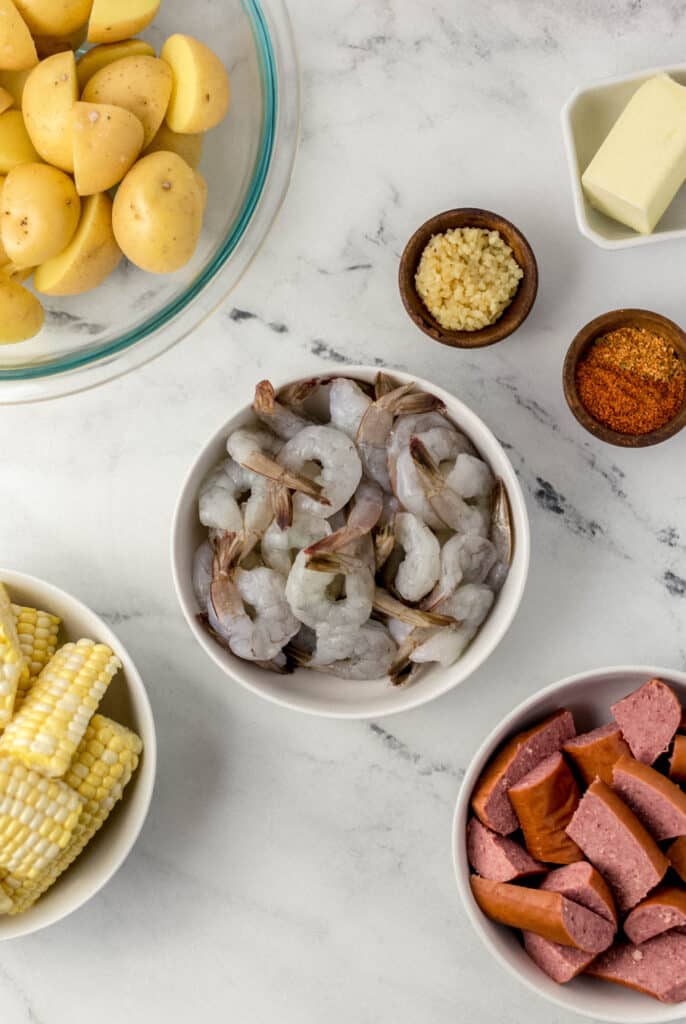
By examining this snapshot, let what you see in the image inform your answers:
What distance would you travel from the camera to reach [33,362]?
139cm

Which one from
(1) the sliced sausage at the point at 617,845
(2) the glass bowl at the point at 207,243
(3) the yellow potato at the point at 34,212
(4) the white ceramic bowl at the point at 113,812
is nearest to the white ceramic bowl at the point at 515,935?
(1) the sliced sausage at the point at 617,845

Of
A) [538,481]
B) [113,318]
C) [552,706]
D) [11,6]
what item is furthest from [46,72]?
[552,706]

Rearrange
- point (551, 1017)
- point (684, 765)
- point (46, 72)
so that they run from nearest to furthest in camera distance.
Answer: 1. point (46, 72)
2. point (684, 765)
3. point (551, 1017)

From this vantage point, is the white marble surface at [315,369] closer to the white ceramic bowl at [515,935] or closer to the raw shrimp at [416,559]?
the white ceramic bowl at [515,935]

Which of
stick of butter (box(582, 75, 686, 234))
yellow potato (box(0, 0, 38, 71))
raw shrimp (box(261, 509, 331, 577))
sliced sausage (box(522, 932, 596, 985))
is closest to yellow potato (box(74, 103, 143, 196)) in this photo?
yellow potato (box(0, 0, 38, 71))

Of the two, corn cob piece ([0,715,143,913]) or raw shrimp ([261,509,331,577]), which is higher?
raw shrimp ([261,509,331,577])

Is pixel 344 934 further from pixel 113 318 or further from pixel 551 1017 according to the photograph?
pixel 113 318

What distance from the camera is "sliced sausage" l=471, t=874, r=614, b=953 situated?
1.27 m

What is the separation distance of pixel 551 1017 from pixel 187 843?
57cm

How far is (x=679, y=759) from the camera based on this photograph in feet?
4.28

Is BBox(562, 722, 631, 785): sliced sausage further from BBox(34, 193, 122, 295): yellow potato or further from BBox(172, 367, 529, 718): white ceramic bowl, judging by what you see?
BBox(34, 193, 122, 295): yellow potato

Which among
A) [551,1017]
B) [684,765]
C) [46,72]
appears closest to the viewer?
[46,72]

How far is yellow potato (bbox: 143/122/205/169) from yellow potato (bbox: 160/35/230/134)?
0.03 meters

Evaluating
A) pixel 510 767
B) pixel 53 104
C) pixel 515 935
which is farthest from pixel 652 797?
pixel 53 104
